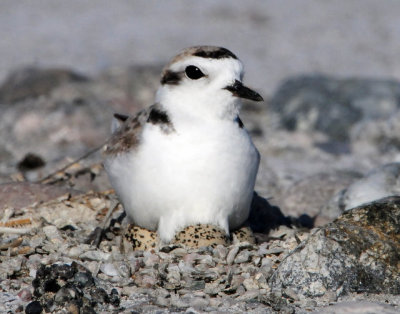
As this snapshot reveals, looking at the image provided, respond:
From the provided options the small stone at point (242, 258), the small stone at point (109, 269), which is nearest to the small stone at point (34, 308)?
the small stone at point (109, 269)

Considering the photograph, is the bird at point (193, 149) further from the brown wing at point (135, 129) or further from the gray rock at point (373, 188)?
the gray rock at point (373, 188)

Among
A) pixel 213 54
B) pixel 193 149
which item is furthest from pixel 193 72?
pixel 193 149

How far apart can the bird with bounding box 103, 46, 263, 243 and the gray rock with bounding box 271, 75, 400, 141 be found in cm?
698

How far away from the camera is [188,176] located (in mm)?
5281

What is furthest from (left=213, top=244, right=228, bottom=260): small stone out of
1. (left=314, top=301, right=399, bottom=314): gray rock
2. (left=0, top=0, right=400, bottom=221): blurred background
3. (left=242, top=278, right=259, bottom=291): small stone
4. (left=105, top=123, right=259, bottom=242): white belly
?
(left=0, top=0, right=400, bottom=221): blurred background

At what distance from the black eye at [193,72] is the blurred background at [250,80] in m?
2.37

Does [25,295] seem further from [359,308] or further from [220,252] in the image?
[359,308]

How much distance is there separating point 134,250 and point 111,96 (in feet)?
26.5

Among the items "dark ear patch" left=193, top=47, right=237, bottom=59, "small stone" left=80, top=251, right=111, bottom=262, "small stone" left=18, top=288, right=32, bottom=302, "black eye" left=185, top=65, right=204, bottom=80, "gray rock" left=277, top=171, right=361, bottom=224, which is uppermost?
"dark ear patch" left=193, top=47, right=237, bottom=59

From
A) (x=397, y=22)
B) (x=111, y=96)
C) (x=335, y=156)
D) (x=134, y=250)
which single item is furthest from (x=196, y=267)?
(x=397, y=22)

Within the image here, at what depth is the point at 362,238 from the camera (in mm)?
4934

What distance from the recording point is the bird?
526 centimetres

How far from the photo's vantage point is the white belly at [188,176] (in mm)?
5270

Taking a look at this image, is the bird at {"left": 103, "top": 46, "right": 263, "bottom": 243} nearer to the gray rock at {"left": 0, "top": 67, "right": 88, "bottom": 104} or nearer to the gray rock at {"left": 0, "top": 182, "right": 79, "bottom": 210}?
the gray rock at {"left": 0, "top": 182, "right": 79, "bottom": 210}
